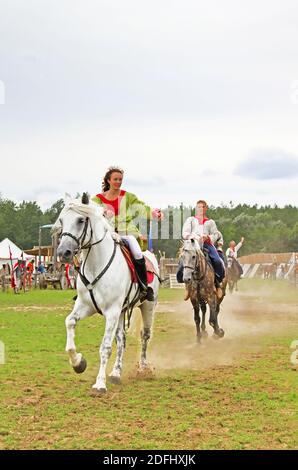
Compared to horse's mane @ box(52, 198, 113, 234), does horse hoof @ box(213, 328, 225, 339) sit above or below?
below

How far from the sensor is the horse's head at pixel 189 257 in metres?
12.9

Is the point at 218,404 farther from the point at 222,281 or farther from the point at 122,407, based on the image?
the point at 222,281

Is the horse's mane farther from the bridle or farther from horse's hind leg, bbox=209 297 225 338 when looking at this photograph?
horse's hind leg, bbox=209 297 225 338

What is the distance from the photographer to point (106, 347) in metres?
8.34

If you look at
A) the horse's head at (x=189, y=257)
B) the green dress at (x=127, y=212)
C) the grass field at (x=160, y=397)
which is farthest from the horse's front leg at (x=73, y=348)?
the horse's head at (x=189, y=257)

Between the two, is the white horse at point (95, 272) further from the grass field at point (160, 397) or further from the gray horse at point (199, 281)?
the gray horse at point (199, 281)

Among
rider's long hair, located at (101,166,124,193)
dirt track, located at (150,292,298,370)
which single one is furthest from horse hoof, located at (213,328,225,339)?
rider's long hair, located at (101,166,124,193)

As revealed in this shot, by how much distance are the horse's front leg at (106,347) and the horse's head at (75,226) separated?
3.20 ft

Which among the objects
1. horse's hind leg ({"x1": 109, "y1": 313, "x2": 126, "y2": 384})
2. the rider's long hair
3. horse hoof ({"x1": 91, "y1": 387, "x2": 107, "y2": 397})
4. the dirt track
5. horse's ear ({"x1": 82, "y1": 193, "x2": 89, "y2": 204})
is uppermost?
the rider's long hair

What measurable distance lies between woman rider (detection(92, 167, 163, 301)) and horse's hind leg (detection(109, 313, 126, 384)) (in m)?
0.66

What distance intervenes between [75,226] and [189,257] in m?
5.16

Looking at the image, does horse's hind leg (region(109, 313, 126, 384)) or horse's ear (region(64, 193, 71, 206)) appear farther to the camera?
horse's hind leg (region(109, 313, 126, 384))

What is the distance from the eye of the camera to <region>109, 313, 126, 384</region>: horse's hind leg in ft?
29.2

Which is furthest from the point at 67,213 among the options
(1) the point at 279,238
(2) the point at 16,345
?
(1) the point at 279,238
